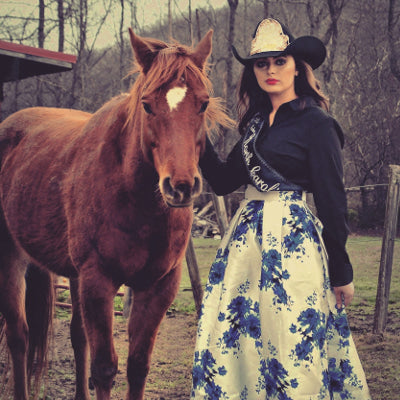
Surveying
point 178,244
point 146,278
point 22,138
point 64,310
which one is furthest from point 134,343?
point 64,310

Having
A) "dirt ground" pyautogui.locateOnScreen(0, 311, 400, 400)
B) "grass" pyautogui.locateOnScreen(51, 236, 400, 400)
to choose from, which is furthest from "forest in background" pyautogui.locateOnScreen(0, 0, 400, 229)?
"dirt ground" pyautogui.locateOnScreen(0, 311, 400, 400)

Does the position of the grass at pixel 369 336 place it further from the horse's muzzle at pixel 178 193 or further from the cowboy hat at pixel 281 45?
the cowboy hat at pixel 281 45

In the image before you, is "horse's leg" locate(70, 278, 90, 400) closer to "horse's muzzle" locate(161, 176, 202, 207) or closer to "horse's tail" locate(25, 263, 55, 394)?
"horse's tail" locate(25, 263, 55, 394)

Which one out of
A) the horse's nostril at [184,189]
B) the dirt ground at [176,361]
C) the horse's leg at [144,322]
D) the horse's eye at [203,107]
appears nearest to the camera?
the horse's nostril at [184,189]

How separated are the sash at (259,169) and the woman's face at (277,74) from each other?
159 millimetres

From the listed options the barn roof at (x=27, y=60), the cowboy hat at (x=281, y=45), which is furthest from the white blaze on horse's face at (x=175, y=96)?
the barn roof at (x=27, y=60)

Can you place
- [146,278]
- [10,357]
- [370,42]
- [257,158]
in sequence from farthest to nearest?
1. [370,42]
2. [10,357]
3. [146,278]
4. [257,158]

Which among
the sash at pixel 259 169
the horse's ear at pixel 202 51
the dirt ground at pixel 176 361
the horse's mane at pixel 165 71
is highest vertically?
the horse's ear at pixel 202 51

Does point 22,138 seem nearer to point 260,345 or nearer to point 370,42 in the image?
point 260,345

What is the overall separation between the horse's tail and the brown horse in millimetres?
117

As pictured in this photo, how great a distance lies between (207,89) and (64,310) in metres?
4.67

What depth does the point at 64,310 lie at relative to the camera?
596 centimetres

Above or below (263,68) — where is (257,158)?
below

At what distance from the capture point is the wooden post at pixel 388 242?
4.35 meters
